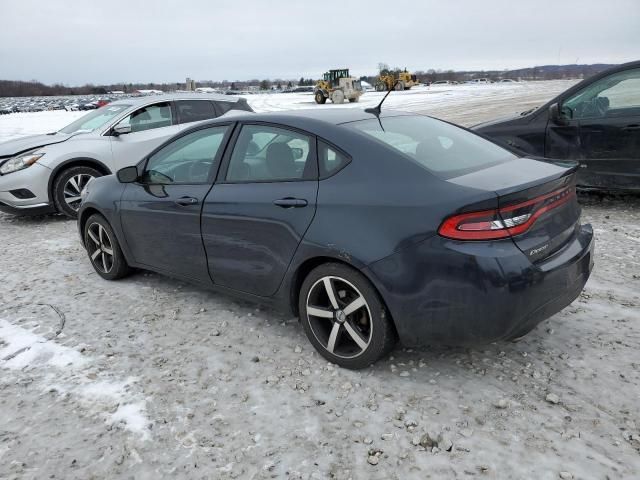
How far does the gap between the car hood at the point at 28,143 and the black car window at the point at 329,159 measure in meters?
5.74

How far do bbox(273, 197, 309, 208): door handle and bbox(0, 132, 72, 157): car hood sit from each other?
5.58 meters

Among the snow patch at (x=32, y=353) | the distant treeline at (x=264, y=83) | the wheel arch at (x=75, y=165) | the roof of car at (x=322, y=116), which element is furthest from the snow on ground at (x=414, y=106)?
the distant treeline at (x=264, y=83)

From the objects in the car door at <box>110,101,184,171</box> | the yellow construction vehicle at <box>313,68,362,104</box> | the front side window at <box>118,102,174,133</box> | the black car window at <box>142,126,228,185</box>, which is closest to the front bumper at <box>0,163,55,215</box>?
the car door at <box>110,101,184,171</box>

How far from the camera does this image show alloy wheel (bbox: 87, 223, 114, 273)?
488cm

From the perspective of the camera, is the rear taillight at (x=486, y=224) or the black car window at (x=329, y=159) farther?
the black car window at (x=329, y=159)

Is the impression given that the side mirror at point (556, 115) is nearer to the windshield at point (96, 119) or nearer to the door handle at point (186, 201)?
the door handle at point (186, 201)

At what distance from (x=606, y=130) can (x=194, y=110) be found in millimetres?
5738

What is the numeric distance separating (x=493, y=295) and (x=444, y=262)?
284mm

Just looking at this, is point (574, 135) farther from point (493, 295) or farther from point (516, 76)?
point (516, 76)

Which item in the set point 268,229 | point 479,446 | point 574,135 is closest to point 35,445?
point 268,229

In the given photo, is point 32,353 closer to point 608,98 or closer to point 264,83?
point 608,98

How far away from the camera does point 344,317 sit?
313 cm

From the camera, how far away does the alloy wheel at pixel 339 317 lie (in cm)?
308

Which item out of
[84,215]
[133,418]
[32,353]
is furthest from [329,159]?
[84,215]
